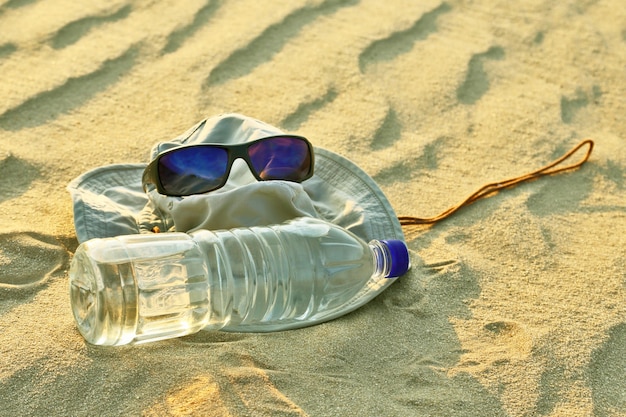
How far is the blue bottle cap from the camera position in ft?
5.58

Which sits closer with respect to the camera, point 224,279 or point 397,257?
point 224,279

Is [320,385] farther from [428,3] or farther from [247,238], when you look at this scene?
[428,3]

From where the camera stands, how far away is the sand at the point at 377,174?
1487 millimetres

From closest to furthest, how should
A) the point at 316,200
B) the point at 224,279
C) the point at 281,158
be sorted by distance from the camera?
the point at 224,279 → the point at 281,158 → the point at 316,200

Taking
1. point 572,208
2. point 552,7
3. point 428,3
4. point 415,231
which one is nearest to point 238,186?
point 415,231

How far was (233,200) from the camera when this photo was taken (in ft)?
5.67

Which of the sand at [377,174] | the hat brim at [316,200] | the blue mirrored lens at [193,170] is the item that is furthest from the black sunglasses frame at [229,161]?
the sand at [377,174]

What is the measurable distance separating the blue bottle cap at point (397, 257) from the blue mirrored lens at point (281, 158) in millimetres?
253

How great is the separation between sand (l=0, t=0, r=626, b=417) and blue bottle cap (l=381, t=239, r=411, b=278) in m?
0.07

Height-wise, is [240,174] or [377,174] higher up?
[240,174]

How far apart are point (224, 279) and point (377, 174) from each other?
2.50ft

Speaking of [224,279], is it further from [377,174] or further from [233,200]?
[377,174]

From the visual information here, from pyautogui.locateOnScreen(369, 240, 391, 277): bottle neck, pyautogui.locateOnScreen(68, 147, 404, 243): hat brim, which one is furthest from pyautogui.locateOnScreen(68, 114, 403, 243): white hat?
pyautogui.locateOnScreen(369, 240, 391, 277): bottle neck

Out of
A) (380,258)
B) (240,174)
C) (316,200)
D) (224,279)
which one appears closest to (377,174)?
(316,200)
